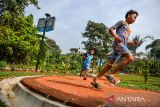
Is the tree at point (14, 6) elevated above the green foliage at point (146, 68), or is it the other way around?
the tree at point (14, 6)

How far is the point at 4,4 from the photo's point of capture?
49.3ft

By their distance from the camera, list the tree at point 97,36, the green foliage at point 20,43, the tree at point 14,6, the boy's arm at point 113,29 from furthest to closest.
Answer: the tree at point 97,36 < the green foliage at point 20,43 < the tree at point 14,6 < the boy's arm at point 113,29

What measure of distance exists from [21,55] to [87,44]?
42.1m

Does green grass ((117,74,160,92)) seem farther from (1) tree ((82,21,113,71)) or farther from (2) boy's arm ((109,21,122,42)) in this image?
(1) tree ((82,21,113,71))

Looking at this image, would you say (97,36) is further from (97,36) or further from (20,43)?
(20,43)

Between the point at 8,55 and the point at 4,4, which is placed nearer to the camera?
the point at 4,4

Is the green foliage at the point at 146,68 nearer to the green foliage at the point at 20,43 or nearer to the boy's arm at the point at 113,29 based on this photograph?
the green foliage at the point at 20,43

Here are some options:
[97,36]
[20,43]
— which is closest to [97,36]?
[97,36]

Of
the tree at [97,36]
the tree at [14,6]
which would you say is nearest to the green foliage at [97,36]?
the tree at [97,36]

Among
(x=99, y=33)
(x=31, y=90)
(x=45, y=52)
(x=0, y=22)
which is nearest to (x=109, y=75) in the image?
(x=31, y=90)

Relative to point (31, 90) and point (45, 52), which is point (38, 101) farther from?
point (45, 52)

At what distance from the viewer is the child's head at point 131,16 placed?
6496 millimetres

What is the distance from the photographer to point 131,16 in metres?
6.54

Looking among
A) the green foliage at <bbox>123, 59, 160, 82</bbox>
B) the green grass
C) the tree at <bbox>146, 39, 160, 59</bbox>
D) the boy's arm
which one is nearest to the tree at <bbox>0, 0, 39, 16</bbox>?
the green grass
